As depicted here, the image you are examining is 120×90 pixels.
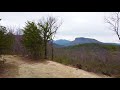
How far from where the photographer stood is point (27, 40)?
12.0 metres

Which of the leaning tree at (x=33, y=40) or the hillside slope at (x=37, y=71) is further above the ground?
the leaning tree at (x=33, y=40)

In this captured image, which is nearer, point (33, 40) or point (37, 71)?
point (37, 71)

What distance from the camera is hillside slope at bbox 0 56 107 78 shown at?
915 centimetres

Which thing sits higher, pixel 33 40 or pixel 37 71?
pixel 33 40

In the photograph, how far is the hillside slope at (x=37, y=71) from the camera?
915 centimetres

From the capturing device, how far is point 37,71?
9742 mm

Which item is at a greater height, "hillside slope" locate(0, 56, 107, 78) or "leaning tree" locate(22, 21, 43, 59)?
"leaning tree" locate(22, 21, 43, 59)

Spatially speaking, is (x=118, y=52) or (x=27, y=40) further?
(x=118, y=52)

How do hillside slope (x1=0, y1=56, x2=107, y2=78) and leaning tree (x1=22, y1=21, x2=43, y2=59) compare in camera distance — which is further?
leaning tree (x1=22, y1=21, x2=43, y2=59)

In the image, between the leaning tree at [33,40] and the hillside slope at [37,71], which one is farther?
the leaning tree at [33,40]
